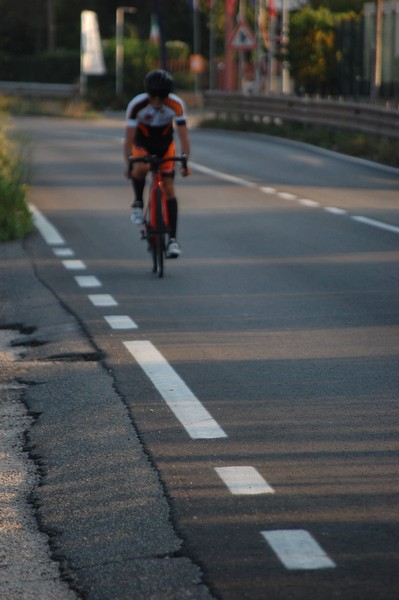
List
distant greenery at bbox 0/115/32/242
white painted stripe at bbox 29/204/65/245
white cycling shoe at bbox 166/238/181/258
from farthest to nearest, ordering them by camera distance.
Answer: distant greenery at bbox 0/115/32/242, white painted stripe at bbox 29/204/65/245, white cycling shoe at bbox 166/238/181/258

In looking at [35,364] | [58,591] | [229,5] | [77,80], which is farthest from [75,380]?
[77,80]

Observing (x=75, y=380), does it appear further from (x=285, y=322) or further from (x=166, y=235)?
(x=166, y=235)

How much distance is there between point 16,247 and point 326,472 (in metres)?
9.17

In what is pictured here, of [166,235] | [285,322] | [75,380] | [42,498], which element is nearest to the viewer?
[42,498]

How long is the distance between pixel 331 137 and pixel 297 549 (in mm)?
27566

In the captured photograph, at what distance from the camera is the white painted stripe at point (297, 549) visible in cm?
448

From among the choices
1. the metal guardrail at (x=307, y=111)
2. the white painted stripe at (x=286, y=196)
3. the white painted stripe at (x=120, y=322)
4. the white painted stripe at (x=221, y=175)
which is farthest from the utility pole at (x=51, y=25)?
the white painted stripe at (x=120, y=322)

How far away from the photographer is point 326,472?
5586mm

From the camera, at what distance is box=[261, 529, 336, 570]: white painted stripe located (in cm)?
448

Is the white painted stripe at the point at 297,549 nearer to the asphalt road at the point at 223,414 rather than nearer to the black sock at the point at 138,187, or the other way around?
the asphalt road at the point at 223,414

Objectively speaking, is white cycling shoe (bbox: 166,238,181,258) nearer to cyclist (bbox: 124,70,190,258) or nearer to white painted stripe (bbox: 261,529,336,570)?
cyclist (bbox: 124,70,190,258)

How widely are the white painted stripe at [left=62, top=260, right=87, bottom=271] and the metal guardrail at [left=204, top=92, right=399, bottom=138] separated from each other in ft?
48.2

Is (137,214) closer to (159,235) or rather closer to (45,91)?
(159,235)

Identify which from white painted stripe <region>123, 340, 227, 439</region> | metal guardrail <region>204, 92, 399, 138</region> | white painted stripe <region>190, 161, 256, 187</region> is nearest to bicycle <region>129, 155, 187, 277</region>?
white painted stripe <region>123, 340, 227, 439</region>
